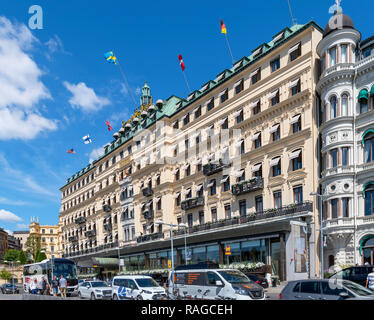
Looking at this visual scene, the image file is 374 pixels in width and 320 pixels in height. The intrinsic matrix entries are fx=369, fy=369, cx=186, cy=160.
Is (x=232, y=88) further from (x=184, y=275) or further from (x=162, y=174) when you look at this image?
(x=184, y=275)

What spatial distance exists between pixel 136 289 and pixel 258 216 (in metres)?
20.1

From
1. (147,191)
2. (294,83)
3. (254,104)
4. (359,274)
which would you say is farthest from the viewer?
(147,191)

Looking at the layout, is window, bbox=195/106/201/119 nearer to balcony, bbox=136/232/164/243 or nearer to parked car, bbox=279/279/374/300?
balcony, bbox=136/232/164/243

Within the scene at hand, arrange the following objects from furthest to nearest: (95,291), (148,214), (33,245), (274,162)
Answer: (33,245) → (148,214) → (274,162) → (95,291)

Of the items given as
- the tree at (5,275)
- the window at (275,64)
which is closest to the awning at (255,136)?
the window at (275,64)

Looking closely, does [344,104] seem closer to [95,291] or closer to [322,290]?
[322,290]

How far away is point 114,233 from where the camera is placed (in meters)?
68.7

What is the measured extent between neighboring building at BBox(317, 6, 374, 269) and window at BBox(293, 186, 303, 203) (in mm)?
2511

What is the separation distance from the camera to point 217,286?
18094 mm

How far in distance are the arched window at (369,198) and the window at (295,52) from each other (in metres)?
14.9

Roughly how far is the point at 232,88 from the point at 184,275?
2951 cm

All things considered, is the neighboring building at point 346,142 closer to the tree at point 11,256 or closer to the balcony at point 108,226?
the balcony at point 108,226

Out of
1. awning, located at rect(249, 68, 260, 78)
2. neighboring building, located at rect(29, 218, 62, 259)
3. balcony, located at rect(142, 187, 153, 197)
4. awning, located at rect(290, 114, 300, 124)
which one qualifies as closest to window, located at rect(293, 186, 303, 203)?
awning, located at rect(290, 114, 300, 124)

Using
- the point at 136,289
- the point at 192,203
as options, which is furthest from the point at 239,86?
the point at 136,289
